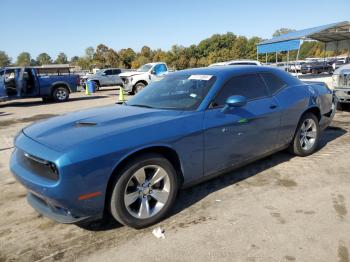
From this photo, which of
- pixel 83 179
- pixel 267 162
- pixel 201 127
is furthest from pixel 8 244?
pixel 267 162

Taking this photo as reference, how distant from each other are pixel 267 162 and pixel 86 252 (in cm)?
327

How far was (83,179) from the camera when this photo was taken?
2934mm

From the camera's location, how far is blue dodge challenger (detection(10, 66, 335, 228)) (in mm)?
3000

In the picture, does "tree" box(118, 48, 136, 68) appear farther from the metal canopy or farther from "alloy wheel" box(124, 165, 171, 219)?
"alloy wheel" box(124, 165, 171, 219)

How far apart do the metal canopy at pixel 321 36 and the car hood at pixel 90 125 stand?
22.4 meters

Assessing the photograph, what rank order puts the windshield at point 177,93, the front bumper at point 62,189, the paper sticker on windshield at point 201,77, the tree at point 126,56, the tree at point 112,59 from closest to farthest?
the front bumper at point 62,189 → the windshield at point 177,93 → the paper sticker on windshield at point 201,77 → the tree at point 112,59 → the tree at point 126,56

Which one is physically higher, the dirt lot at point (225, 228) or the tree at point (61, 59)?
the tree at point (61, 59)

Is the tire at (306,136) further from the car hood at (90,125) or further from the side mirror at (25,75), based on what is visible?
the side mirror at (25,75)

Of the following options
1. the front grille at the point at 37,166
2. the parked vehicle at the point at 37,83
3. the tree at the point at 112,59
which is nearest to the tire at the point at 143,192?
the front grille at the point at 37,166

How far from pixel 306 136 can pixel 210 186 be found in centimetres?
212

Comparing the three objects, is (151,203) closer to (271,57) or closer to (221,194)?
(221,194)

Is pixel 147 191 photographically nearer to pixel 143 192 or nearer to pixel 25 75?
pixel 143 192

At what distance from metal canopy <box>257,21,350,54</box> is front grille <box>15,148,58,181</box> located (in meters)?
23.5

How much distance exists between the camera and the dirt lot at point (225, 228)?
9.80 feet
